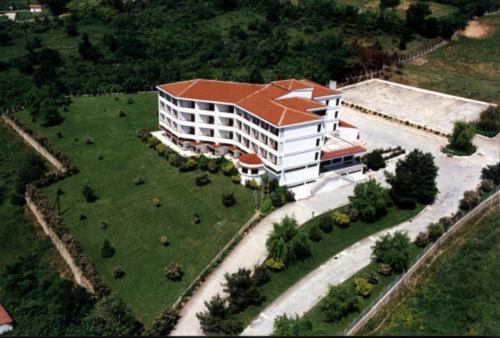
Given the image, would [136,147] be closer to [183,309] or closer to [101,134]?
[101,134]

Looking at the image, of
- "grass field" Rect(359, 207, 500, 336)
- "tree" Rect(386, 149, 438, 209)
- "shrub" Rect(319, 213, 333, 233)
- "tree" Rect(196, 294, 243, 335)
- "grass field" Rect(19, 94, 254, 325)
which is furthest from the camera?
"tree" Rect(386, 149, 438, 209)

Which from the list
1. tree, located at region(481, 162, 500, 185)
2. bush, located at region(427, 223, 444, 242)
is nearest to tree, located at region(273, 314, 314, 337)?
bush, located at region(427, 223, 444, 242)

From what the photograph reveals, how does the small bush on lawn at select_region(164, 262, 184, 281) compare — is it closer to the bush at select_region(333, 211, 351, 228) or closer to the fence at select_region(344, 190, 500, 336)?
the fence at select_region(344, 190, 500, 336)

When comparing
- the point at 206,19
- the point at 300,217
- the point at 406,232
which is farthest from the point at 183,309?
the point at 206,19

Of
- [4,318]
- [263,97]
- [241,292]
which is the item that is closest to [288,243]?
[241,292]

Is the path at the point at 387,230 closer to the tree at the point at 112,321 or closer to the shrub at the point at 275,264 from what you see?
the shrub at the point at 275,264

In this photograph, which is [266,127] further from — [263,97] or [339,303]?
[339,303]
